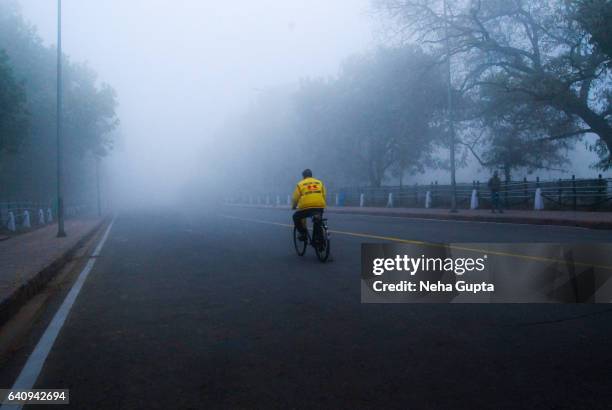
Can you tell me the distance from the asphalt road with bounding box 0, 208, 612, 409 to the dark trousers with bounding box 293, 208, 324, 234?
2.44 m

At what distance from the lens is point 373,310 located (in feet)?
17.9

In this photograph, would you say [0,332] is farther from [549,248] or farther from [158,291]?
[549,248]

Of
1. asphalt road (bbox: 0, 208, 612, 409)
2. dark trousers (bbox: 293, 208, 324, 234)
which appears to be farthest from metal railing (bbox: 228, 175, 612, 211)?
asphalt road (bbox: 0, 208, 612, 409)

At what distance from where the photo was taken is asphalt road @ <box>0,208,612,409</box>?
3.28 metres

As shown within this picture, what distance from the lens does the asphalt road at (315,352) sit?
3283 mm

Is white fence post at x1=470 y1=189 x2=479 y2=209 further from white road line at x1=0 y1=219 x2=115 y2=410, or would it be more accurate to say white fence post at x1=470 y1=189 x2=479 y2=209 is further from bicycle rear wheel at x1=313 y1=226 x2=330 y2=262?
white road line at x1=0 y1=219 x2=115 y2=410

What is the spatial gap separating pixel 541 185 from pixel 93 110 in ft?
98.5

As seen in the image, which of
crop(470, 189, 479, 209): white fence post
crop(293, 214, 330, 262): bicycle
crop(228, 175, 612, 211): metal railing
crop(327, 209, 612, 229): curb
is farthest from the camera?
crop(470, 189, 479, 209): white fence post

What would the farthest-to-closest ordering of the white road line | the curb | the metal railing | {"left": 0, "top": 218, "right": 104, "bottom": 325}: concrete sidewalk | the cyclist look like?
the metal railing
the curb
the cyclist
{"left": 0, "top": 218, "right": 104, "bottom": 325}: concrete sidewalk
the white road line

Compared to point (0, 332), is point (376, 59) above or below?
above

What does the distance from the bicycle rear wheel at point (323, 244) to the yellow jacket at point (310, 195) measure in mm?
470

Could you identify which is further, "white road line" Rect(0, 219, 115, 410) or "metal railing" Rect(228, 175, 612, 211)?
"metal railing" Rect(228, 175, 612, 211)

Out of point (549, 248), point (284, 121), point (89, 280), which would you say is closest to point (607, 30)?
point (549, 248)

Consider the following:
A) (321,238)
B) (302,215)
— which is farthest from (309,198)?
(321,238)
